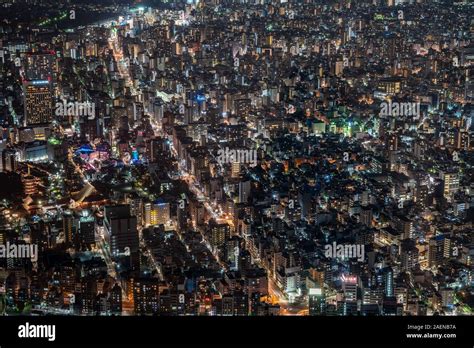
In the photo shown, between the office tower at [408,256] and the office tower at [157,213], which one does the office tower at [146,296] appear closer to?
the office tower at [157,213]

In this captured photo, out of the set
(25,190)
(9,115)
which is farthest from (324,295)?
(9,115)

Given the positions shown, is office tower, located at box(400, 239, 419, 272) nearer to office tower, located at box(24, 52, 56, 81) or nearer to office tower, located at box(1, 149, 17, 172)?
office tower, located at box(1, 149, 17, 172)

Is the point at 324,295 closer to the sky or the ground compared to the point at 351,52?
closer to the ground

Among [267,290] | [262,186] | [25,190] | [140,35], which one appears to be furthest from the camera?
[140,35]

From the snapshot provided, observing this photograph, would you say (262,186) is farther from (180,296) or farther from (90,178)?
(180,296)

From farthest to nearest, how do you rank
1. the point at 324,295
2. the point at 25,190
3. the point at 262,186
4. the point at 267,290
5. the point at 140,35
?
the point at 140,35 < the point at 262,186 < the point at 25,190 < the point at 267,290 < the point at 324,295

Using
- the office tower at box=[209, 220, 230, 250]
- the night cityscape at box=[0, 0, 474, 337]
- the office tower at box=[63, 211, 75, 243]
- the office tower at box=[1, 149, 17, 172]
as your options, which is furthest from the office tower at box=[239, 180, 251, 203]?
the office tower at box=[1, 149, 17, 172]
